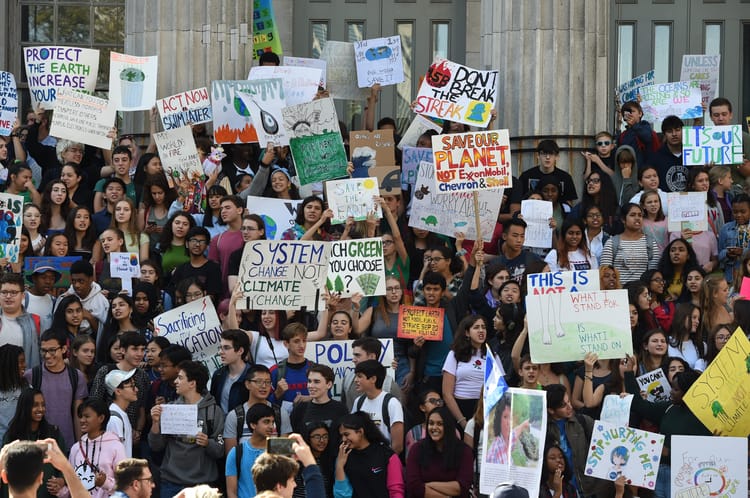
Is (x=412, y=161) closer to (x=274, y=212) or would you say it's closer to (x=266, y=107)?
(x=266, y=107)

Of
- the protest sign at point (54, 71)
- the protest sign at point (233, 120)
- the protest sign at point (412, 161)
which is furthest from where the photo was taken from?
the protest sign at point (54, 71)

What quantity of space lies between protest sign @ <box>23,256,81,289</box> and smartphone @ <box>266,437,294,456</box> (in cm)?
587

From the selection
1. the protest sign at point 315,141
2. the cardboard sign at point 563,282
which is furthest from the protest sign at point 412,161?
the cardboard sign at point 563,282

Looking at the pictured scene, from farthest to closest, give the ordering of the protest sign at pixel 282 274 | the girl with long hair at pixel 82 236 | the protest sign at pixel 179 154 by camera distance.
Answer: the protest sign at pixel 179 154, the girl with long hair at pixel 82 236, the protest sign at pixel 282 274

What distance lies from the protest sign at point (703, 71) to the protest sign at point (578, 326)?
21.1ft

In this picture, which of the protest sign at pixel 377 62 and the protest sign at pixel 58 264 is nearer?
the protest sign at pixel 58 264

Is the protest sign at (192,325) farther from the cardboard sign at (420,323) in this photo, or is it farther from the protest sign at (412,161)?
the protest sign at (412,161)

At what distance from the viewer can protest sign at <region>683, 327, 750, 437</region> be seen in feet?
43.2

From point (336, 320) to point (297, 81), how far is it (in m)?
4.41

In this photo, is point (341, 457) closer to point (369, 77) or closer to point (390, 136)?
point (390, 136)

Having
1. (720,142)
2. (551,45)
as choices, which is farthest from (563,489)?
(551,45)

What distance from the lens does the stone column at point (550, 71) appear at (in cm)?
1869

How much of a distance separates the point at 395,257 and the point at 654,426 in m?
3.19

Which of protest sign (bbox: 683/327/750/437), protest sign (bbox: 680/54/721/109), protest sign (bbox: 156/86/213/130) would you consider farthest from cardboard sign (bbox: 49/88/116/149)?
protest sign (bbox: 683/327/750/437)
